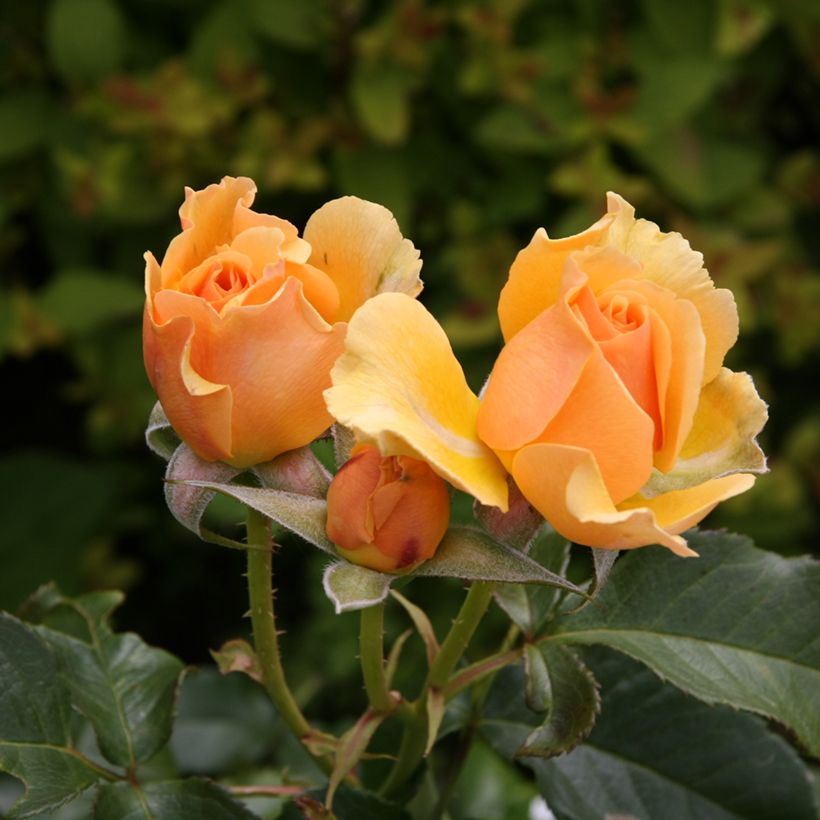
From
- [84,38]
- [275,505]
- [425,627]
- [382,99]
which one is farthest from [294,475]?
[84,38]

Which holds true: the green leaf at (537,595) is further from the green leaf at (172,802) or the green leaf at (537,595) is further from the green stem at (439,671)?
the green leaf at (172,802)

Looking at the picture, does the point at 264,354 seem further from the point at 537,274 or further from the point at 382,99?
the point at 382,99

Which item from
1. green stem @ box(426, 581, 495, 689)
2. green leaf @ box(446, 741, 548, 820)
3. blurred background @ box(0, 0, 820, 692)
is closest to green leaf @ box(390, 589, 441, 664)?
green stem @ box(426, 581, 495, 689)

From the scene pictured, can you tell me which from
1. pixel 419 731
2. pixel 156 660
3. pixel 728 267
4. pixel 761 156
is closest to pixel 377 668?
pixel 419 731

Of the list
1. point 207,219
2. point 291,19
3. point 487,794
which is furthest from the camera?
point 291,19

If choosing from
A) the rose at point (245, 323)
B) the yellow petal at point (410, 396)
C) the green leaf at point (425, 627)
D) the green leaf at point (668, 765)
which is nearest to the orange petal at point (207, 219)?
the rose at point (245, 323)

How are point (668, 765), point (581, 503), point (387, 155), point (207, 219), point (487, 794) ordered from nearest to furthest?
point (581, 503), point (207, 219), point (668, 765), point (487, 794), point (387, 155)

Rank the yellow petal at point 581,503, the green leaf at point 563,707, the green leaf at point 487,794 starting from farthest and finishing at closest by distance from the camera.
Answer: the green leaf at point 487,794 < the green leaf at point 563,707 < the yellow petal at point 581,503

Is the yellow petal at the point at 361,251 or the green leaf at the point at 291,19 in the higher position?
the yellow petal at the point at 361,251

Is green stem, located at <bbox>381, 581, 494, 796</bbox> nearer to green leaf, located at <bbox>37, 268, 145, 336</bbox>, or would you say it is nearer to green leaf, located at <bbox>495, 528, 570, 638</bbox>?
green leaf, located at <bbox>495, 528, 570, 638</bbox>
